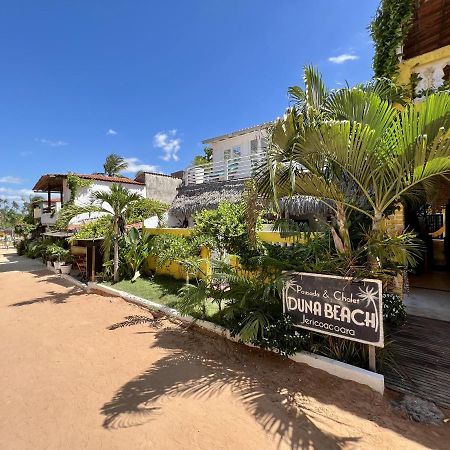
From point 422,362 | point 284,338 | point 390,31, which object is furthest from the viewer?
point 390,31

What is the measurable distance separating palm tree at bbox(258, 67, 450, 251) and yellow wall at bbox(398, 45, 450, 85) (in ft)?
9.37

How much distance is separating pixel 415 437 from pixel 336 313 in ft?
4.82

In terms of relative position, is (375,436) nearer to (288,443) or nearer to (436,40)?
(288,443)

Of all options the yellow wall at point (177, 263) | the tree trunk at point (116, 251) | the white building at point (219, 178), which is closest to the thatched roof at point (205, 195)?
the white building at point (219, 178)

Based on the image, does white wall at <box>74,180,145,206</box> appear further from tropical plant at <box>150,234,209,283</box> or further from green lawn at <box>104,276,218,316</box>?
green lawn at <box>104,276,218,316</box>

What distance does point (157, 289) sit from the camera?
9.15 meters

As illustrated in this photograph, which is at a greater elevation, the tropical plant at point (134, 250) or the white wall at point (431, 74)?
the white wall at point (431, 74)

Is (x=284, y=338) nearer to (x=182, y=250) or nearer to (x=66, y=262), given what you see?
(x=182, y=250)

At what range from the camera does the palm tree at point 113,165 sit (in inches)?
1400

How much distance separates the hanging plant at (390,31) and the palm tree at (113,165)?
3356 cm

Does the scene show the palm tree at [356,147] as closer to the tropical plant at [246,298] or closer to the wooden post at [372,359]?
the wooden post at [372,359]

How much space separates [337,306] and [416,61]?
5654 mm

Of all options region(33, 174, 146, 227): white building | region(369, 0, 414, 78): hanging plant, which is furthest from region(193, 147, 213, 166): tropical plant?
region(369, 0, 414, 78): hanging plant

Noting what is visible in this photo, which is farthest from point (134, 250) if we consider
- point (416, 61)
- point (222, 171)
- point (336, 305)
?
point (416, 61)
